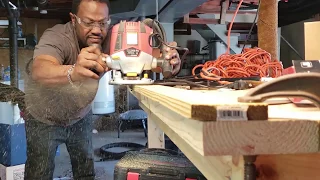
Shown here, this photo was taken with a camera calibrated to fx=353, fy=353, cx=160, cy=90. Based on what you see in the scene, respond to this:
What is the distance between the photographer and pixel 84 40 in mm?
1638

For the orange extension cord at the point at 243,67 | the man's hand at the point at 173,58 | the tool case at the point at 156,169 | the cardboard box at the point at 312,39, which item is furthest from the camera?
the man's hand at the point at 173,58

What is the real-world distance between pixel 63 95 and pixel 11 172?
3.39ft

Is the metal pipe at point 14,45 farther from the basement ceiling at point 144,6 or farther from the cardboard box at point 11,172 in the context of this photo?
the cardboard box at point 11,172

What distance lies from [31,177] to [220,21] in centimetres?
281

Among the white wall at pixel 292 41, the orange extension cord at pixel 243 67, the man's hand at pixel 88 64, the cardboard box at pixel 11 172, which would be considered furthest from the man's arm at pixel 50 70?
the white wall at pixel 292 41

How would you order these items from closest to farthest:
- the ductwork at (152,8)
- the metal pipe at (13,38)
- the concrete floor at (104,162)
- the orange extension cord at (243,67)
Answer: the orange extension cord at (243,67), the concrete floor at (104,162), the ductwork at (152,8), the metal pipe at (13,38)

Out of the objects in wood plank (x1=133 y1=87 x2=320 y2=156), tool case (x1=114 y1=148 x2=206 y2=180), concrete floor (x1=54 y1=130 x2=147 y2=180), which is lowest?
concrete floor (x1=54 y1=130 x2=147 y2=180)

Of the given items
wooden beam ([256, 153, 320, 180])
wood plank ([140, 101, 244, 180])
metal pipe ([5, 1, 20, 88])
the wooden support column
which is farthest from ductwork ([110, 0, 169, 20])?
wooden beam ([256, 153, 320, 180])

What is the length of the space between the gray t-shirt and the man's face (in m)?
0.08

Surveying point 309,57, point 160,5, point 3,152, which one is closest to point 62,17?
point 160,5

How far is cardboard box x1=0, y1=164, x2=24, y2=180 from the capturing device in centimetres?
249

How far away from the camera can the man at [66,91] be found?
4.63 ft

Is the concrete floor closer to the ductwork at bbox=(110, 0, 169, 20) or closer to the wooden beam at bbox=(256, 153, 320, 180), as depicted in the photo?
the ductwork at bbox=(110, 0, 169, 20)

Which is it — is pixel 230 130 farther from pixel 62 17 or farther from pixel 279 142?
pixel 62 17
